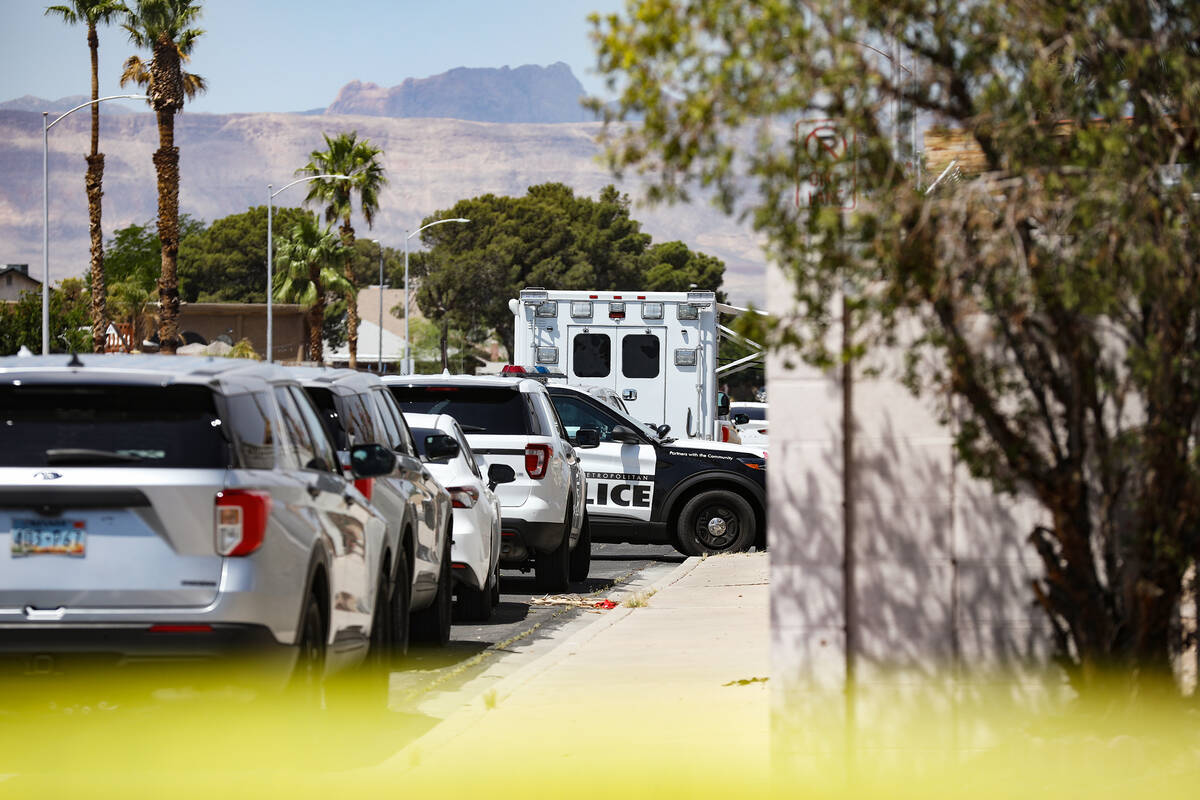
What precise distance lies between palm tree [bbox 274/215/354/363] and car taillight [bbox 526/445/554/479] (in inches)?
1893

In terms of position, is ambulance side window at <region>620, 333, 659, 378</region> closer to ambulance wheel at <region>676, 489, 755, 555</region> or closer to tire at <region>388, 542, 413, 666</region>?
ambulance wheel at <region>676, 489, 755, 555</region>

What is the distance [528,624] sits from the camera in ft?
45.2

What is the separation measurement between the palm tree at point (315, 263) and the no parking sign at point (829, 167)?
5708cm

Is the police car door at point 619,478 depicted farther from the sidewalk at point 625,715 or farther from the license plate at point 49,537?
the license plate at point 49,537

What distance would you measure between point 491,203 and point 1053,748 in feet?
335

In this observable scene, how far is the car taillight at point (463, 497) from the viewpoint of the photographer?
42.1ft

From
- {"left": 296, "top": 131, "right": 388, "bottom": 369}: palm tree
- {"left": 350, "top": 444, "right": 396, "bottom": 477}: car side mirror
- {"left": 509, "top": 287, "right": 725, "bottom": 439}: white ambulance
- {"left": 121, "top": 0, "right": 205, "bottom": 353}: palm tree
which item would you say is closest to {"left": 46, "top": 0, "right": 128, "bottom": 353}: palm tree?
{"left": 121, "top": 0, "right": 205, "bottom": 353}: palm tree

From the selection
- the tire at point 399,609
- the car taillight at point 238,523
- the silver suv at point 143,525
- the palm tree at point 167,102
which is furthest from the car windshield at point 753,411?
the car taillight at point 238,523

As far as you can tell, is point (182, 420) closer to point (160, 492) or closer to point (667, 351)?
point (160, 492)

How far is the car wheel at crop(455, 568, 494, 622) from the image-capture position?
13664mm

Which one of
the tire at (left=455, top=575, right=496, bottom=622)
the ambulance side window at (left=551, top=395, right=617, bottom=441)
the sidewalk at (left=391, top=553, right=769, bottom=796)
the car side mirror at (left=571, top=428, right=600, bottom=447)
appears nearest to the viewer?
the sidewalk at (left=391, top=553, right=769, bottom=796)

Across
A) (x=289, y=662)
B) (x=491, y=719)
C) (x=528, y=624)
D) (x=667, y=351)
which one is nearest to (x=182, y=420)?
(x=289, y=662)

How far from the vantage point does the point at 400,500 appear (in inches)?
400

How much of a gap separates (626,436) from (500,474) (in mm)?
4502
